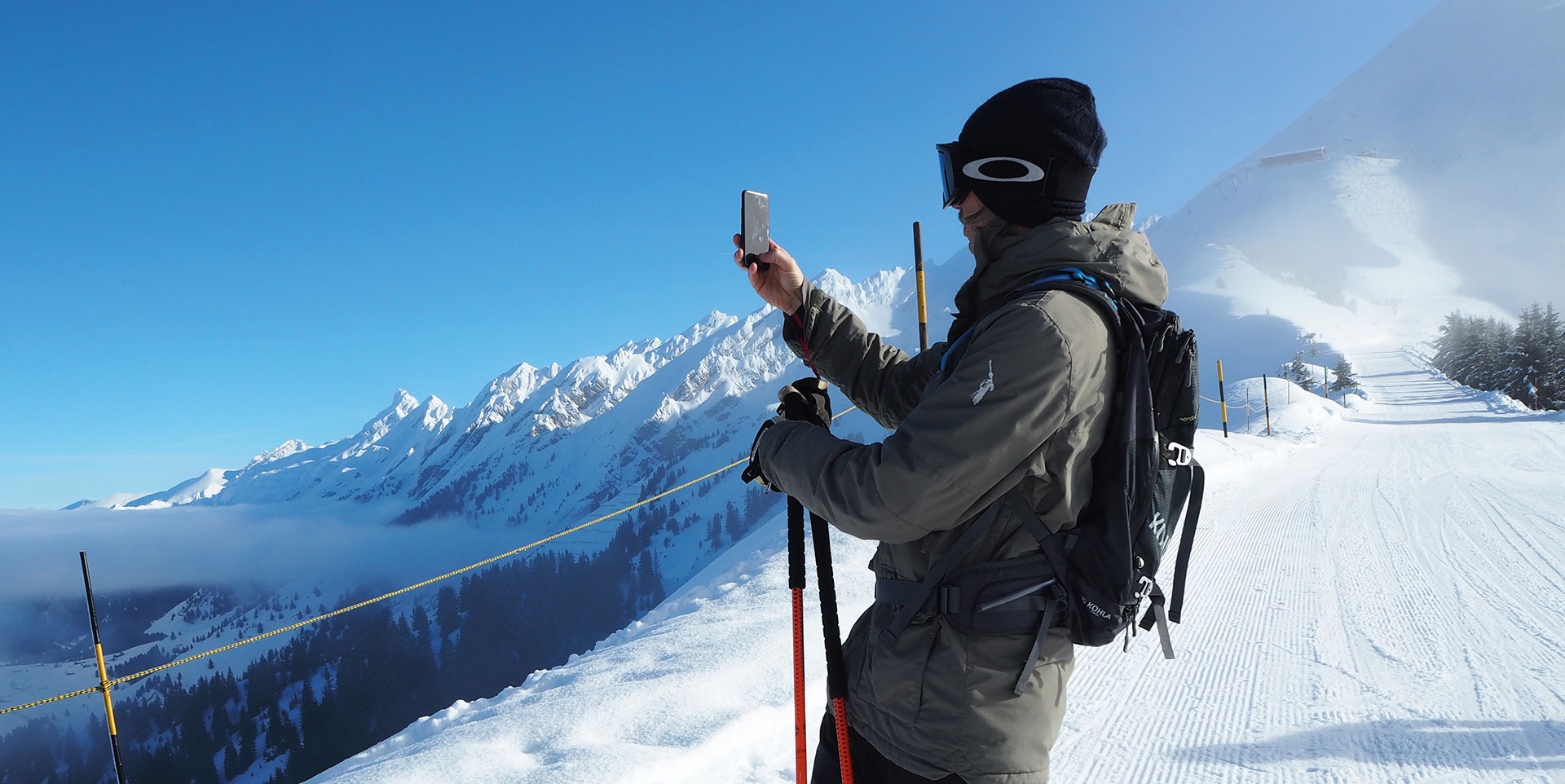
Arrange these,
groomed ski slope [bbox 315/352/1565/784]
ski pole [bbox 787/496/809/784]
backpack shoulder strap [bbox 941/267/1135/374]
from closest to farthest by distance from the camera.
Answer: backpack shoulder strap [bbox 941/267/1135/374], ski pole [bbox 787/496/809/784], groomed ski slope [bbox 315/352/1565/784]

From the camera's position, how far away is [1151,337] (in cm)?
146

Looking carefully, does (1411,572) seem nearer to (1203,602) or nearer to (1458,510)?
(1203,602)

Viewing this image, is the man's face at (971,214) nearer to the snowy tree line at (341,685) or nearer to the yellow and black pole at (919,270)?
the yellow and black pole at (919,270)

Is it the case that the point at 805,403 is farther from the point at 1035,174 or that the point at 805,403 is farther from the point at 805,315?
the point at 1035,174

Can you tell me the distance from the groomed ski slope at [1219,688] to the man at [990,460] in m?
2.07

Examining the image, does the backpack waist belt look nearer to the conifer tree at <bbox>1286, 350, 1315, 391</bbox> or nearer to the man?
the man

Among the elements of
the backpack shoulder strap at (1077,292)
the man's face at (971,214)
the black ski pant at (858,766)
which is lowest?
the black ski pant at (858,766)

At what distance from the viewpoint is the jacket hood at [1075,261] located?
1433 mm

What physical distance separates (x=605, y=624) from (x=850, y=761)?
14919cm

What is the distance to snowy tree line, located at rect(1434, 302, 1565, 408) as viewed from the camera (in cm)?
3781

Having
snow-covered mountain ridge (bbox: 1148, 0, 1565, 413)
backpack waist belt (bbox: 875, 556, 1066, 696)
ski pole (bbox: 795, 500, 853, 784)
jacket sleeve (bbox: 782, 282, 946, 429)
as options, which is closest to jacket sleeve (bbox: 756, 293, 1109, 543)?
backpack waist belt (bbox: 875, 556, 1066, 696)

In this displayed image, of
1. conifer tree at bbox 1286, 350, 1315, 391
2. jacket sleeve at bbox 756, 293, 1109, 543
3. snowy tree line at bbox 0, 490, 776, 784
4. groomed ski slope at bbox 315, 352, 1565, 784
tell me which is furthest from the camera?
snowy tree line at bbox 0, 490, 776, 784

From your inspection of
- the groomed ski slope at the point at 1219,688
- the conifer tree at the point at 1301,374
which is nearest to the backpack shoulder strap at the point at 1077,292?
the groomed ski slope at the point at 1219,688

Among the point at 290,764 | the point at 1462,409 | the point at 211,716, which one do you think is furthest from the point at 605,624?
the point at 1462,409
